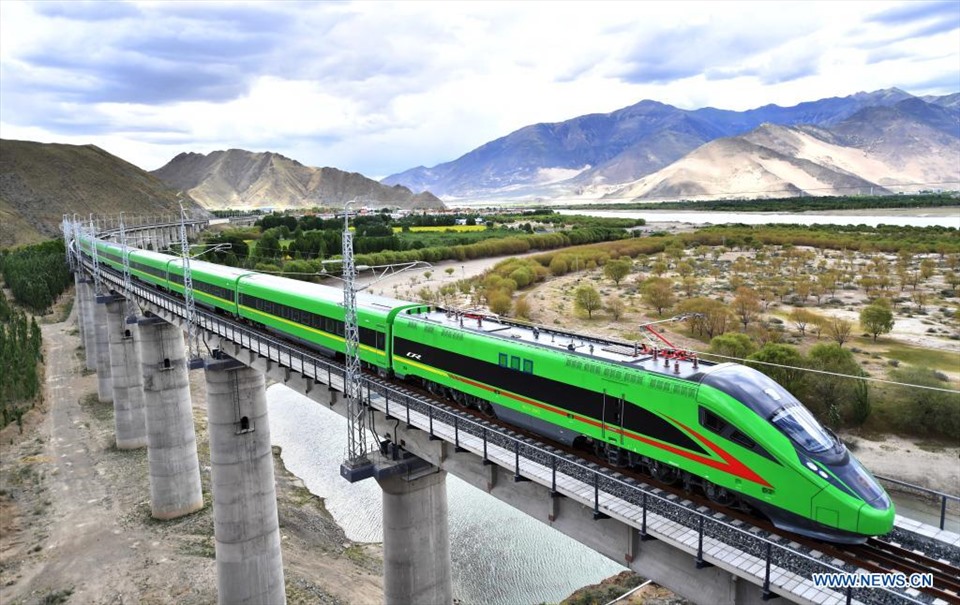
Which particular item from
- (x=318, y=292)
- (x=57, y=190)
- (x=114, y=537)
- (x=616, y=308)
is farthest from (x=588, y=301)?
(x=57, y=190)

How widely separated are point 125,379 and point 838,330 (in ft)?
177

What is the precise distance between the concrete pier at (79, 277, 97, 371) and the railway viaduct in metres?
→ 24.9

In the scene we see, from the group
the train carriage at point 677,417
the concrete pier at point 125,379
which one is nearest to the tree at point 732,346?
the train carriage at point 677,417

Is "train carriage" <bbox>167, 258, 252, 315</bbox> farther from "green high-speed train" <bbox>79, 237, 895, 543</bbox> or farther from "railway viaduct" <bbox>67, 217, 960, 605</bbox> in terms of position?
"green high-speed train" <bbox>79, 237, 895, 543</bbox>

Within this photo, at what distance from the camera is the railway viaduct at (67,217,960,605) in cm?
1166

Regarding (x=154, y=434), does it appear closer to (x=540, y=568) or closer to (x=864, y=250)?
(x=540, y=568)

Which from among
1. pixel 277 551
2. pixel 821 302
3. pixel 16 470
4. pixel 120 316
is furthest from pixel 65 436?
pixel 821 302

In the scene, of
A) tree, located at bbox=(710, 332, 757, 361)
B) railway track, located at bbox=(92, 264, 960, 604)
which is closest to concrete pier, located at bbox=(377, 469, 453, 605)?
railway track, located at bbox=(92, 264, 960, 604)

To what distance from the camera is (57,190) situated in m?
151

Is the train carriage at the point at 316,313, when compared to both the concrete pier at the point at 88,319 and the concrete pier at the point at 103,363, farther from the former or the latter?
the concrete pier at the point at 88,319

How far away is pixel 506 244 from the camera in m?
116

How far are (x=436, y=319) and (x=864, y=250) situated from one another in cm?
10270

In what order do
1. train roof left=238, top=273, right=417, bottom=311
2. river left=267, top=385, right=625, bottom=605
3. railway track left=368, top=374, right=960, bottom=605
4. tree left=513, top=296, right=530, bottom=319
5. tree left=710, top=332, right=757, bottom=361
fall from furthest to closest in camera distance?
tree left=513, top=296, right=530, bottom=319 → tree left=710, top=332, right=757, bottom=361 → river left=267, top=385, right=625, bottom=605 → train roof left=238, top=273, right=417, bottom=311 → railway track left=368, top=374, right=960, bottom=605

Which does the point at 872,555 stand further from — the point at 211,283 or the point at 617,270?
the point at 617,270
